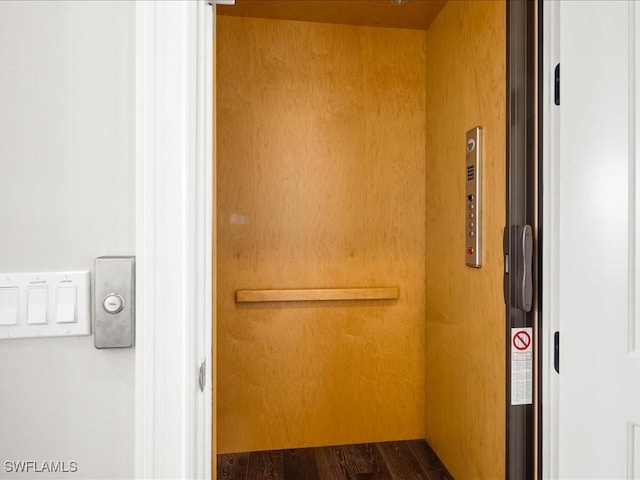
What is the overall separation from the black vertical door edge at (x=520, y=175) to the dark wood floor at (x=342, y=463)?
41.8 inches

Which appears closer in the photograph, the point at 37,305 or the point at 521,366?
the point at 37,305

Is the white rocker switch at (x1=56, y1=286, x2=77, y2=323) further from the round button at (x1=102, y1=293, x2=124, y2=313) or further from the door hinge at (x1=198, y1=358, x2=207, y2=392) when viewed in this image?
the door hinge at (x1=198, y1=358, x2=207, y2=392)

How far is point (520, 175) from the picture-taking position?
4.16 feet

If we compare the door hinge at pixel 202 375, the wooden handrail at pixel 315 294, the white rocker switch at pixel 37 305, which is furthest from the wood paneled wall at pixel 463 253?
the white rocker switch at pixel 37 305

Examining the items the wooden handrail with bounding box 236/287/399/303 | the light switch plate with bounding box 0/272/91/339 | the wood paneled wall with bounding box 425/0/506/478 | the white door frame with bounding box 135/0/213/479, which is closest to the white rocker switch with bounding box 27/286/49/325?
the light switch plate with bounding box 0/272/91/339

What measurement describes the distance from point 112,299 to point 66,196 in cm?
19

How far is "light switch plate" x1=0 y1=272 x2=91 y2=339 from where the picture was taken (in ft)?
2.28

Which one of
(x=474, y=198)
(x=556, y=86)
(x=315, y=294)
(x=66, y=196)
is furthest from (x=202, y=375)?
(x=315, y=294)

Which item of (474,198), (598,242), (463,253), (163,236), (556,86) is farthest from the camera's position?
(463,253)

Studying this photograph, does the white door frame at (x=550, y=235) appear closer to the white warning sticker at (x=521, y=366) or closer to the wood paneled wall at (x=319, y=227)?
the white warning sticker at (x=521, y=366)

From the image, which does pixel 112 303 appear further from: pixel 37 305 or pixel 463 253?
pixel 463 253

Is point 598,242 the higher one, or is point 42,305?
point 598,242

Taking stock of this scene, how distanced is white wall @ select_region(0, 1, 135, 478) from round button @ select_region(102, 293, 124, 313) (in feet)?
0.20

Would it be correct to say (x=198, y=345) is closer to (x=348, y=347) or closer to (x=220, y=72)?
(x=348, y=347)
